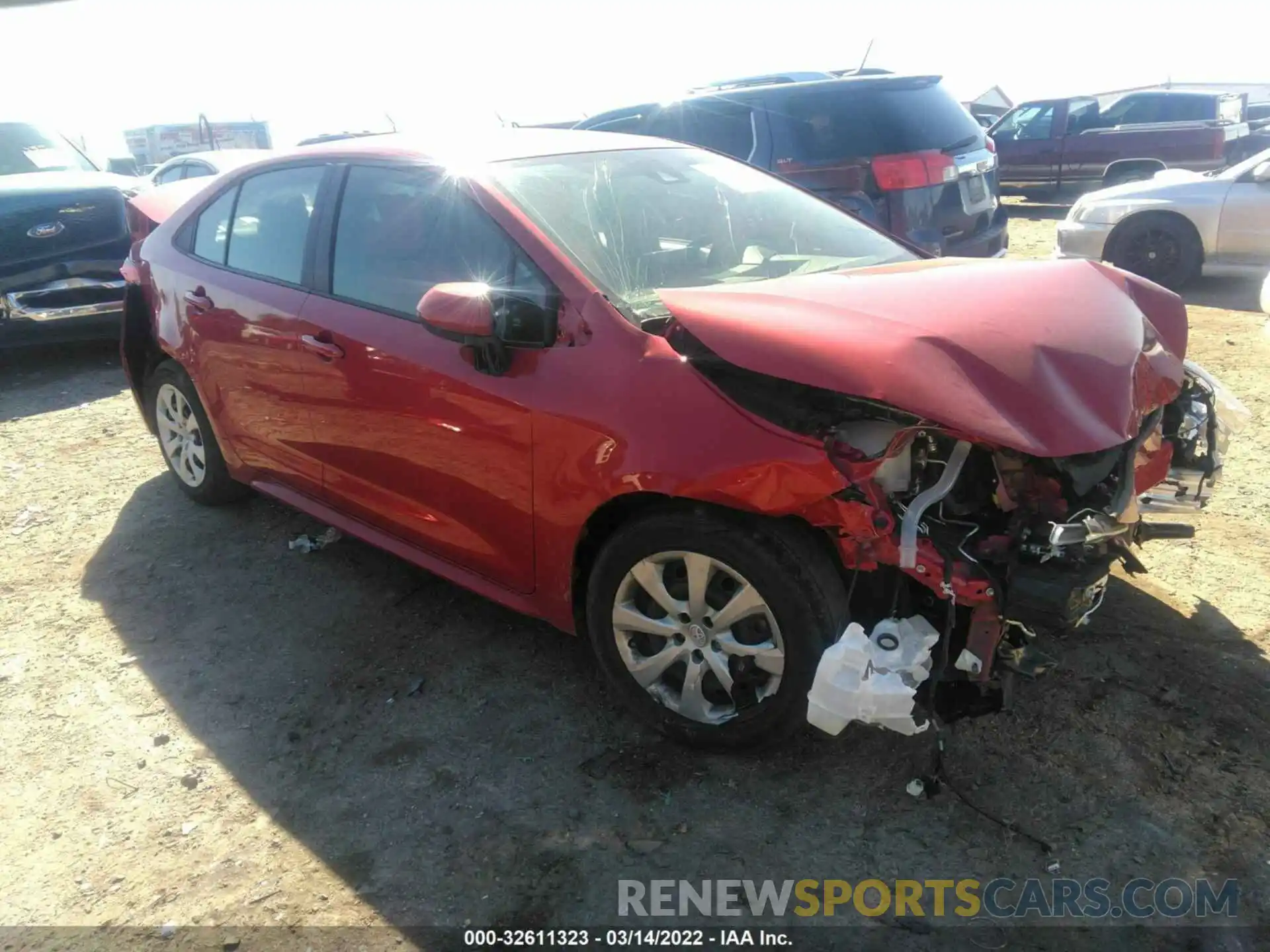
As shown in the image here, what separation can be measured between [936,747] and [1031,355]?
3.65 feet

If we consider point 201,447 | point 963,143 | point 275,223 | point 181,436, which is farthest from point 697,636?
point 963,143

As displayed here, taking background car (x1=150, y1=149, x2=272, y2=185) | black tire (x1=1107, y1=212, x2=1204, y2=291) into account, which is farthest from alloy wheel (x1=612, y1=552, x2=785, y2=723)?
background car (x1=150, y1=149, x2=272, y2=185)

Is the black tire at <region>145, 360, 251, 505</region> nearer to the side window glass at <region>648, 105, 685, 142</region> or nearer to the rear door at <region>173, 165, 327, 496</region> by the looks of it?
the rear door at <region>173, 165, 327, 496</region>

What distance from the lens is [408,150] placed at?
135 inches

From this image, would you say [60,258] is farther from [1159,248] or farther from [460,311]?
[1159,248]

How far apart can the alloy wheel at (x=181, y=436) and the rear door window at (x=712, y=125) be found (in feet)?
13.0

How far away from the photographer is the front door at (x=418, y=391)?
296 centimetres

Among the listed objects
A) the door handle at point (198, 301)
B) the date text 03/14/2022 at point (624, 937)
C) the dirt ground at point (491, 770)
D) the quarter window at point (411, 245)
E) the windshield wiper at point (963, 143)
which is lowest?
the date text 03/14/2022 at point (624, 937)

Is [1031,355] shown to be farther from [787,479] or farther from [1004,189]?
[1004,189]

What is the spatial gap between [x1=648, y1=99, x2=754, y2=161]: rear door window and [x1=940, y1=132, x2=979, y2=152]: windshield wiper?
1.34m

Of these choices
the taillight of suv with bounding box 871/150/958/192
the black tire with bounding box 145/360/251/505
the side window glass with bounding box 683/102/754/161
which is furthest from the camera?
the side window glass with bounding box 683/102/754/161

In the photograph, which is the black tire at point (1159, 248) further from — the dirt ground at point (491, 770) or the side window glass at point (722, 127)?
the dirt ground at point (491, 770)

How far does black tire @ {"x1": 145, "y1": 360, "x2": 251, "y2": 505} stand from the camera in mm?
4480

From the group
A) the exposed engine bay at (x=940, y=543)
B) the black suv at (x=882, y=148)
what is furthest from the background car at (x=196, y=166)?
the exposed engine bay at (x=940, y=543)
